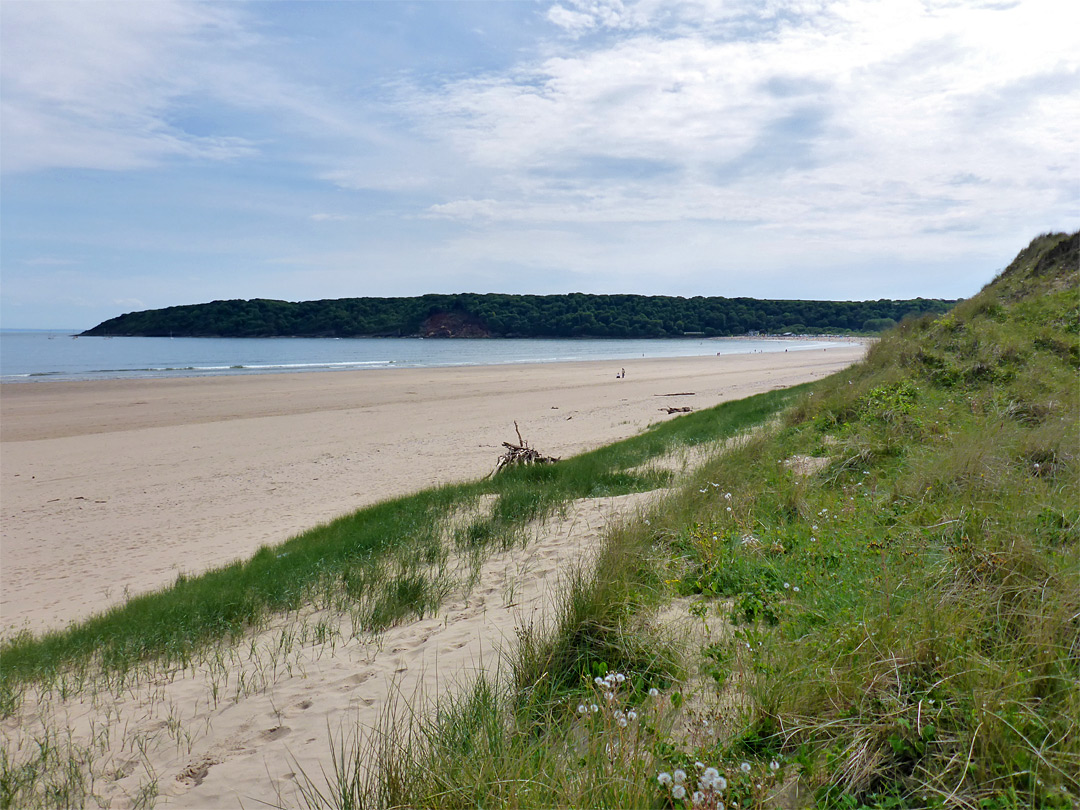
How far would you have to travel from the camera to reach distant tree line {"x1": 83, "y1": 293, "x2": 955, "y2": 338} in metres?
142

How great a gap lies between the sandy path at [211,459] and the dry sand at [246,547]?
7 cm

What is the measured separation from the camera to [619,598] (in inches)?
165

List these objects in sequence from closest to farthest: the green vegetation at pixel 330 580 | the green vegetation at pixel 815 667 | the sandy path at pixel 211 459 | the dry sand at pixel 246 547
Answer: the green vegetation at pixel 815 667 → the dry sand at pixel 246 547 → the green vegetation at pixel 330 580 → the sandy path at pixel 211 459

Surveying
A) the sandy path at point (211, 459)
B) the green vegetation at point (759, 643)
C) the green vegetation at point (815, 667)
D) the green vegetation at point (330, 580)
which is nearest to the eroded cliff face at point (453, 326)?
the sandy path at point (211, 459)

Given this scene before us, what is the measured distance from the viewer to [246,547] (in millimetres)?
9297

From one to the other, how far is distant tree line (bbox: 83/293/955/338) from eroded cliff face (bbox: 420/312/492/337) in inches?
9.0

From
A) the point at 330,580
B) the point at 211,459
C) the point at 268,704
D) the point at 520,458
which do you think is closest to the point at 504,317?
the point at 211,459

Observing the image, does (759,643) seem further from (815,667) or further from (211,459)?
(211,459)

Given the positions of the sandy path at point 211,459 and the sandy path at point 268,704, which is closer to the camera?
the sandy path at point 268,704

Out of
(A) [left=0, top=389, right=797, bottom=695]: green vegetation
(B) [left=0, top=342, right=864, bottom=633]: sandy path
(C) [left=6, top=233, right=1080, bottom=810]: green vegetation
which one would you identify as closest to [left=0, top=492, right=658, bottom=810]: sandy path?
(C) [left=6, top=233, right=1080, bottom=810]: green vegetation

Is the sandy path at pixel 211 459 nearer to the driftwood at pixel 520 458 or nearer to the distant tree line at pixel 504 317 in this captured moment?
the driftwood at pixel 520 458

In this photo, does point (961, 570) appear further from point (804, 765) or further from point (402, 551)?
point (402, 551)

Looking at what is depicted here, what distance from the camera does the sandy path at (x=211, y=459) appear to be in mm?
9086

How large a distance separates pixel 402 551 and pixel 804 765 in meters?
5.35
